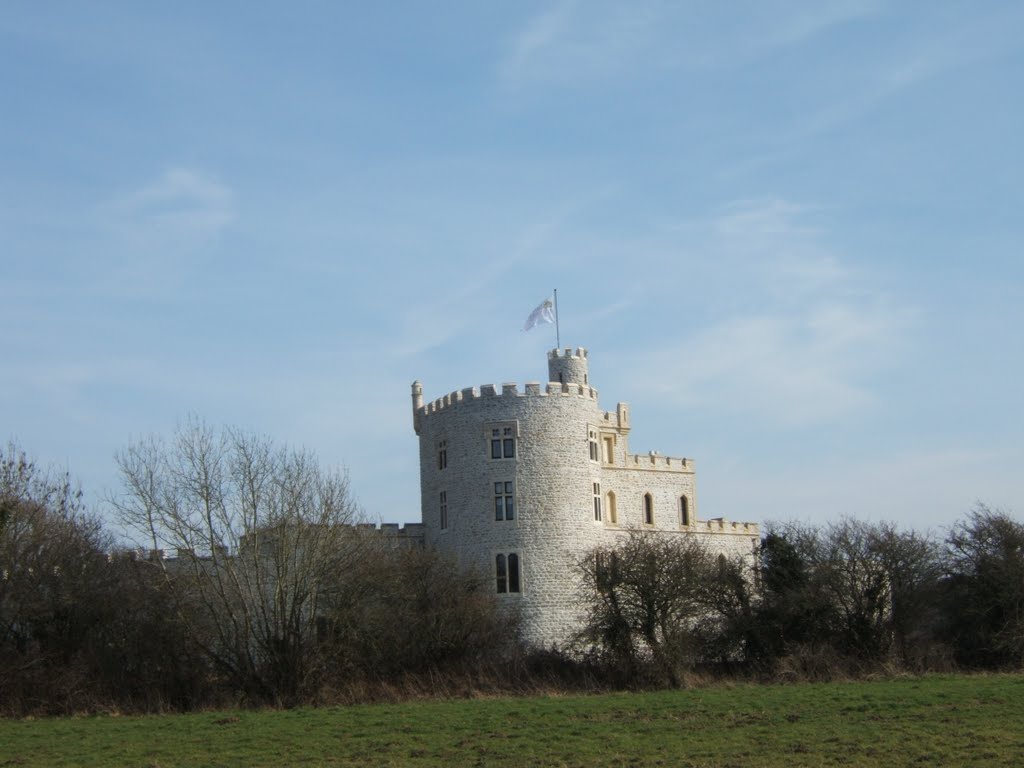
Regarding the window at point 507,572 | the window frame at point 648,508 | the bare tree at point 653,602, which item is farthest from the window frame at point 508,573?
the window frame at point 648,508

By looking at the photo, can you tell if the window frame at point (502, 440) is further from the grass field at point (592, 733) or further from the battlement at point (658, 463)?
the grass field at point (592, 733)

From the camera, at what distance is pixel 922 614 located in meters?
37.0

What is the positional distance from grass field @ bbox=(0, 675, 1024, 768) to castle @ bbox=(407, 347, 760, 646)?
12933mm

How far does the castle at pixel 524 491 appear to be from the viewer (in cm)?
4128

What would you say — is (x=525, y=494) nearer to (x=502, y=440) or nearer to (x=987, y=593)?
(x=502, y=440)

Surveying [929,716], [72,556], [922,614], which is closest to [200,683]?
[72,556]

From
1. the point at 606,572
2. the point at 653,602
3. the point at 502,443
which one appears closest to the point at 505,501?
the point at 502,443

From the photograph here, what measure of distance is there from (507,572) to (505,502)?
2188 millimetres

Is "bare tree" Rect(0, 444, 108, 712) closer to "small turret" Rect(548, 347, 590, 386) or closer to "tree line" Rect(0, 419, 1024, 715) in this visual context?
"tree line" Rect(0, 419, 1024, 715)

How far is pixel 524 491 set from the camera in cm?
4166

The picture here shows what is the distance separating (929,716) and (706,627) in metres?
15.2

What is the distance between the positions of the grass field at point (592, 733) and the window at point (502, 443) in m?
14.2

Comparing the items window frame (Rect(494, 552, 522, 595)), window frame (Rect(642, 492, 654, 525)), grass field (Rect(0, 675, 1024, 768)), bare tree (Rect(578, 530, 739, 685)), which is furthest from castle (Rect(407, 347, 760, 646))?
grass field (Rect(0, 675, 1024, 768))

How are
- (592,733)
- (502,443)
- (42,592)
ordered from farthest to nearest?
(502,443), (42,592), (592,733)
